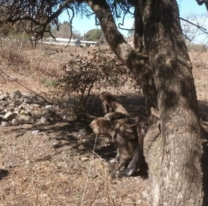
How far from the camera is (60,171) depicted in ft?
18.3

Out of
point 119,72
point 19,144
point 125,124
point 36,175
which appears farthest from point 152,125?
point 119,72

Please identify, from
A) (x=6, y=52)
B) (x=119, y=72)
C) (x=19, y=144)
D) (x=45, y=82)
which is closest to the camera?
(x=19, y=144)

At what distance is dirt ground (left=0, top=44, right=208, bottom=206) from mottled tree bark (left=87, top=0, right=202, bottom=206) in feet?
2.97

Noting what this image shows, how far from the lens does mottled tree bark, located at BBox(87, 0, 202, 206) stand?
309 cm

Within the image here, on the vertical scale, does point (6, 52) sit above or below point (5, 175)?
above

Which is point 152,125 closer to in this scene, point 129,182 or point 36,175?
point 129,182

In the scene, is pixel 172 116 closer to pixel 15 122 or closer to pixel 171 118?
pixel 171 118

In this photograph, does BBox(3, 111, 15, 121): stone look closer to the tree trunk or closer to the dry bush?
the dry bush

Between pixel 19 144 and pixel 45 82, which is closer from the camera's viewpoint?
pixel 19 144

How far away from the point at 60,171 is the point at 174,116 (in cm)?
279

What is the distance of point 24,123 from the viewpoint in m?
7.32

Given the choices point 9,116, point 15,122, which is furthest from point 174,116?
point 9,116

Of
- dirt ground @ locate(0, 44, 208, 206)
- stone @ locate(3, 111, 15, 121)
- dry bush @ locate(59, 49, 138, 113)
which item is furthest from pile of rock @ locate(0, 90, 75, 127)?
dry bush @ locate(59, 49, 138, 113)

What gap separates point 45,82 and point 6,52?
9.34 ft
